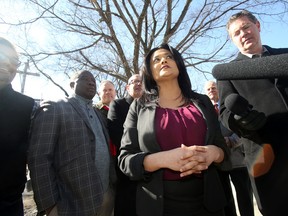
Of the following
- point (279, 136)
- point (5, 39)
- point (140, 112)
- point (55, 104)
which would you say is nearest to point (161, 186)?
point (140, 112)

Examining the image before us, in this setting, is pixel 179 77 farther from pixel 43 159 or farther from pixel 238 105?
pixel 43 159

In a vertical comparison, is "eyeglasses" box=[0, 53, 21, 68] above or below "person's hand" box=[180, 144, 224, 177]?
above

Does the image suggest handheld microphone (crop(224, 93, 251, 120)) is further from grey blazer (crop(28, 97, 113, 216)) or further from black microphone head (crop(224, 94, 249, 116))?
grey blazer (crop(28, 97, 113, 216))

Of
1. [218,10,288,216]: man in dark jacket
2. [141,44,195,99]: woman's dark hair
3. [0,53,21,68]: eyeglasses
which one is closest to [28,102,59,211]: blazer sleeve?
[0,53,21,68]: eyeglasses

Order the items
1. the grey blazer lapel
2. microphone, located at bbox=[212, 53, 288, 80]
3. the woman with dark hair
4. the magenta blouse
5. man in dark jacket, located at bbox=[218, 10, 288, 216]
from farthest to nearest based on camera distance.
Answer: the grey blazer lapel → the magenta blouse → the woman with dark hair → man in dark jacket, located at bbox=[218, 10, 288, 216] → microphone, located at bbox=[212, 53, 288, 80]

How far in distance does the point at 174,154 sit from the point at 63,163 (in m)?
1.14

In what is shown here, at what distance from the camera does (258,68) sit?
83 centimetres

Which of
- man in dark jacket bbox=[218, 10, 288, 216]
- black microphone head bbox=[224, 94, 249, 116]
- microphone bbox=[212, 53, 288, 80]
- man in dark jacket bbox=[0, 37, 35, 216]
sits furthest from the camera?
man in dark jacket bbox=[0, 37, 35, 216]

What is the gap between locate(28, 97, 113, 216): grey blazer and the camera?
2098 millimetres

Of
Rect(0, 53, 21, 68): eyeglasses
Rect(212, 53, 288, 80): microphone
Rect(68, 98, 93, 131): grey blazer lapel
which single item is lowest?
Rect(212, 53, 288, 80): microphone

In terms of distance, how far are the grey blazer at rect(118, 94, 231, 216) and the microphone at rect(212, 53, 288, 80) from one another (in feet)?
2.72

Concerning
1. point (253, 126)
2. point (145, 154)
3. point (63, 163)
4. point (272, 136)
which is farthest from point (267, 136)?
point (63, 163)

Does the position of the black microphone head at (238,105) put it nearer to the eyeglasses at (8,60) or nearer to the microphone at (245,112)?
the microphone at (245,112)

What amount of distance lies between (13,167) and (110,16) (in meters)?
7.20
